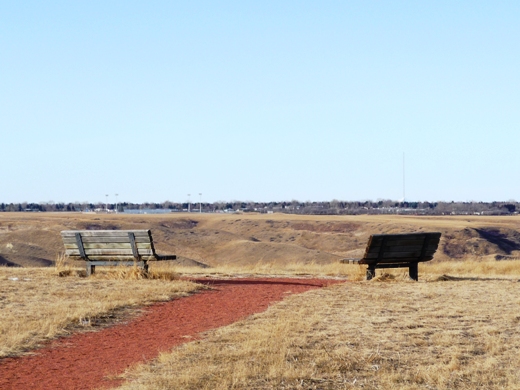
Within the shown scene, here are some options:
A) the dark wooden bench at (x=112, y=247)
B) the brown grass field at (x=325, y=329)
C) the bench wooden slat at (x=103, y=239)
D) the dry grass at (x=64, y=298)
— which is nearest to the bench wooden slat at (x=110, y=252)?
the dark wooden bench at (x=112, y=247)

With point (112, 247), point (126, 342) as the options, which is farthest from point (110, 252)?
point (126, 342)

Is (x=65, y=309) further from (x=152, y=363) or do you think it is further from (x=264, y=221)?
(x=264, y=221)

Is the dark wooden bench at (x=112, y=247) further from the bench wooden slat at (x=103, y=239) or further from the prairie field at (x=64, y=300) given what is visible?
the prairie field at (x=64, y=300)

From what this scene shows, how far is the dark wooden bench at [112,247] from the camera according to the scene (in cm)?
1628

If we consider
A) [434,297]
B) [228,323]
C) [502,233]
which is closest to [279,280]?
[434,297]

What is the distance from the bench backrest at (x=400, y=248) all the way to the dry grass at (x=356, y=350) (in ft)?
11.6

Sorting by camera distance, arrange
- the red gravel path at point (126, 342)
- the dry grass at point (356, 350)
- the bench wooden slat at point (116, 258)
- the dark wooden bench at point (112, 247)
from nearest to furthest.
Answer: the dry grass at point (356, 350), the red gravel path at point (126, 342), the dark wooden bench at point (112, 247), the bench wooden slat at point (116, 258)

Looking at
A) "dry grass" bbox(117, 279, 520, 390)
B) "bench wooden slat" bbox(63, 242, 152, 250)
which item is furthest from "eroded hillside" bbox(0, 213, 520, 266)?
"dry grass" bbox(117, 279, 520, 390)

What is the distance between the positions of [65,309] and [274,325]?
332cm

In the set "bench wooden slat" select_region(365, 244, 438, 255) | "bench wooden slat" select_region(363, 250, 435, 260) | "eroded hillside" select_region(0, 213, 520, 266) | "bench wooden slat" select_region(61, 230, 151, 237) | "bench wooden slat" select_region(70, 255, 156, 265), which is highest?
"bench wooden slat" select_region(61, 230, 151, 237)

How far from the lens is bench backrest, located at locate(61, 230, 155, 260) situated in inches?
642

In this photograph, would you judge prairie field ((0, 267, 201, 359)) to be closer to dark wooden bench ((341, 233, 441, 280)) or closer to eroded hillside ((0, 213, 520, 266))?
dark wooden bench ((341, 233, 441, 280))

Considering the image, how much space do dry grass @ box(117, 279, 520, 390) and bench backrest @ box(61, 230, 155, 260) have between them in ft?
15.9

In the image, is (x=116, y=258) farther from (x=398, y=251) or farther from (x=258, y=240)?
(x=258, y=240)
